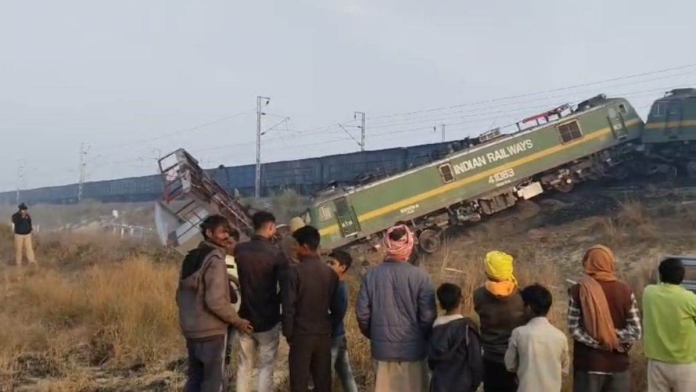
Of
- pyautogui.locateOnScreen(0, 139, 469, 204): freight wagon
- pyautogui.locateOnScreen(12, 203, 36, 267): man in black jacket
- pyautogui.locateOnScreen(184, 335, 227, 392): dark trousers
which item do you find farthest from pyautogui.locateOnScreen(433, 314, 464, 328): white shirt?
pyautogui.locateOnScreen(12, 203, 36, 267): man in black jacket

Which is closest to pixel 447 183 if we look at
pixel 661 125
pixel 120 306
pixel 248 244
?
pixel 661 125

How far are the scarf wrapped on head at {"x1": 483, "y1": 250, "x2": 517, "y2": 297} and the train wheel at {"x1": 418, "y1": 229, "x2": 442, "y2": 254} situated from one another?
1442 centimetres

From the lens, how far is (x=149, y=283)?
1245cm

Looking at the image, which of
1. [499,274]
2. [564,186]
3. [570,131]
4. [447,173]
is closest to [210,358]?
[499,274]

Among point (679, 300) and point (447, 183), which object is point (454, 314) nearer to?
point (679, 300)

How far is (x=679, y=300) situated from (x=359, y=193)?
14.3 meters

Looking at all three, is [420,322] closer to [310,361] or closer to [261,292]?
[310,361]

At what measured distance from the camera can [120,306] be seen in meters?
10.7

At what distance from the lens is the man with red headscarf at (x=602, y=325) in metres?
4.87

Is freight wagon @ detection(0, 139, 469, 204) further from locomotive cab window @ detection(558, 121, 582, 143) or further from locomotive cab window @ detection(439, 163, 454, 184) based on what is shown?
locomotive cab window @ detection(558, 121, 582, 143)

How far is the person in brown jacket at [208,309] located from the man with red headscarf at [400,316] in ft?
3.79

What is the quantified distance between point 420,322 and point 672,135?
18.5 metres

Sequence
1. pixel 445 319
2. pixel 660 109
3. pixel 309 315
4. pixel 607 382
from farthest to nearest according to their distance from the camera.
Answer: pixel 660 109 → pixel 309 315 → pixel 445 319 → pixel 607 382

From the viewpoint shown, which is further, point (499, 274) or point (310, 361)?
point (310, 361)
